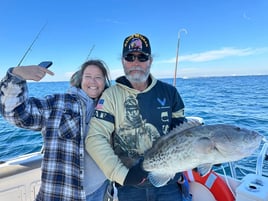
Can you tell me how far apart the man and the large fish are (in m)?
0.22

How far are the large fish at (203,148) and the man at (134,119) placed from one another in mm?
221

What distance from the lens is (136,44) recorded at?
→ 2.12 metres

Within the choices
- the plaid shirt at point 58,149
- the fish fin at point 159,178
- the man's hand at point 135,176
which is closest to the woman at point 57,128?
the plaid shirt at point 58,149

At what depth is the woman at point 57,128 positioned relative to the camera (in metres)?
1.70

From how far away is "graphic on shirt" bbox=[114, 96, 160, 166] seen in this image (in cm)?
202

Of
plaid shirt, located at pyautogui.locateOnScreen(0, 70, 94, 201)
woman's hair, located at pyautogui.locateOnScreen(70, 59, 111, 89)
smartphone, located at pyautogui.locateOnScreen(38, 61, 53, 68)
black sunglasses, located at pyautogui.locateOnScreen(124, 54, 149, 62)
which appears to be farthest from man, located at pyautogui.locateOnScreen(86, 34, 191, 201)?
smartphone, located at pyautogui.locateOnScreen(38, 61, 53, 68)

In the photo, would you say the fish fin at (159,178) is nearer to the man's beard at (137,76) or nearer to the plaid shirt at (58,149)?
the plaid shirt at (58,149)

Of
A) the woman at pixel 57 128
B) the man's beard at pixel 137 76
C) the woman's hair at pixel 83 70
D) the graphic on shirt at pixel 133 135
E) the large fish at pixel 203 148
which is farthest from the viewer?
the woman's hair at pixel 83 70

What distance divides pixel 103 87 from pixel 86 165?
0.79 m

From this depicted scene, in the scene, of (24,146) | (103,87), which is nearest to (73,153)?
A: (103,87)

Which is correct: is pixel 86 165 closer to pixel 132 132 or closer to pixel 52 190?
pixel 52 190

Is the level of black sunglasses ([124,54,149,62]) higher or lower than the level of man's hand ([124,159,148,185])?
higher

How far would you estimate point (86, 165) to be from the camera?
201 centimetres

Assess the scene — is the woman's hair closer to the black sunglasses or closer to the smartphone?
the black sunglasses
